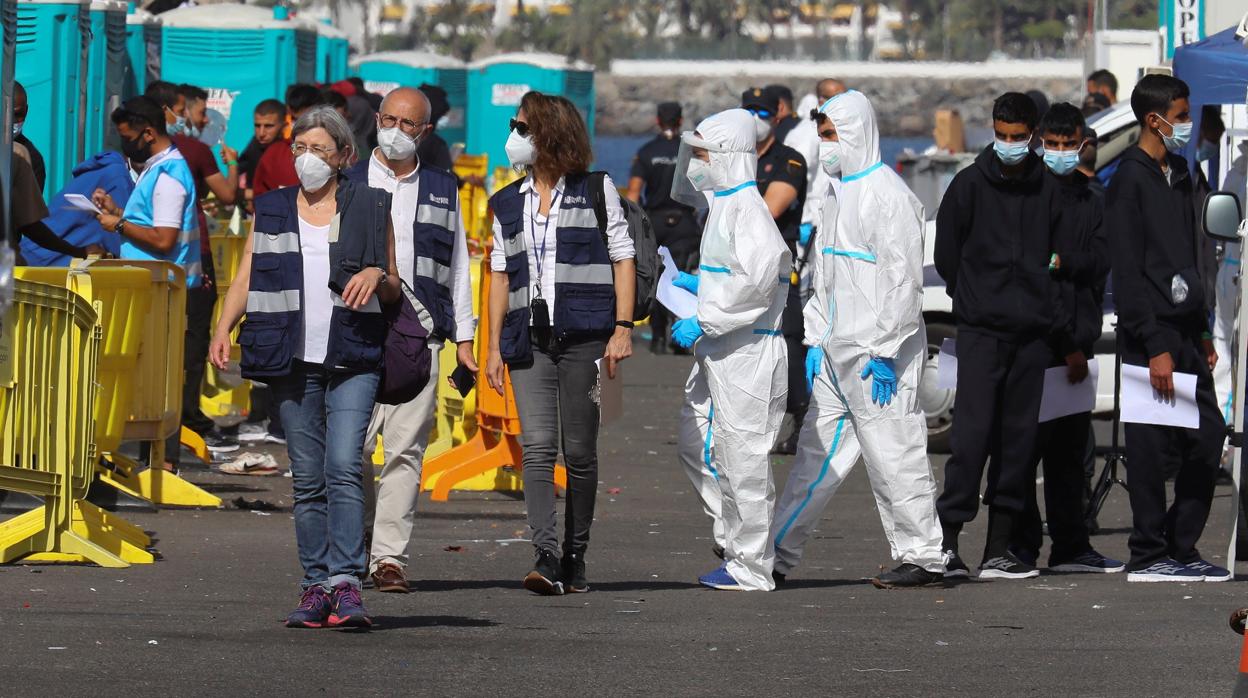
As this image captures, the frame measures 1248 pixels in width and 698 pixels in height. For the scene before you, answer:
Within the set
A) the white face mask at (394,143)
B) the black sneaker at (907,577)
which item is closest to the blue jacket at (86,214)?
the white face mask at (394,143)

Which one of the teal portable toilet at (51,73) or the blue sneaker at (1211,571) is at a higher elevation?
the teal portable toilet at (51,73)

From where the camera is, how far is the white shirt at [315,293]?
7.46 m

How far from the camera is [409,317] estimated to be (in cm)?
767

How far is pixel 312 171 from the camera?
752 cm

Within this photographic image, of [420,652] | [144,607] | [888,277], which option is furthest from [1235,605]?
[144,607]

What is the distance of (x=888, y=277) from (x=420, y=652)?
249 centimetres

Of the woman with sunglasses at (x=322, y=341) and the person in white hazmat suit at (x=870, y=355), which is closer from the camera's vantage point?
the woman with sunglasses at (x=322, y=341)

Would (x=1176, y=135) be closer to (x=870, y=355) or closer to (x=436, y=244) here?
(x=870, y=355)

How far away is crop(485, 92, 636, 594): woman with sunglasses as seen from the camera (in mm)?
8375

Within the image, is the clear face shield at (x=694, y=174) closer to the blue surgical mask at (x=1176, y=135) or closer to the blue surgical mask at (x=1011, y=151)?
the blue surgical mask at (x=1011, y=151)

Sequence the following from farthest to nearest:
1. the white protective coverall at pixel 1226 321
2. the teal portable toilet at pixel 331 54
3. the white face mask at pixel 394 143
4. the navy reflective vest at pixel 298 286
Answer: the teal portable toilet at pixel 331 54, the white protective coverall at pixel 1226 321, the white face mask at pixel 394 143, the navy reflective vest at pixel 298 286

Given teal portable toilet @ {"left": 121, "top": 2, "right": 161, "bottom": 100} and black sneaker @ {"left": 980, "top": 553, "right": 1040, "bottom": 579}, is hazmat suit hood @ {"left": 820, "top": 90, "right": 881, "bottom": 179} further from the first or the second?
teal portable toilet @ {"left": 121, "top": 2, "right": 161, "bottom": 100}

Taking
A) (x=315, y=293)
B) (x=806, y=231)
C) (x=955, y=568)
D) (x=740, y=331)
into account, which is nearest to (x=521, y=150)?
(x=740, y=331)

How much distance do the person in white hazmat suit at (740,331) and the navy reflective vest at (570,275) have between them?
41 centimetres
